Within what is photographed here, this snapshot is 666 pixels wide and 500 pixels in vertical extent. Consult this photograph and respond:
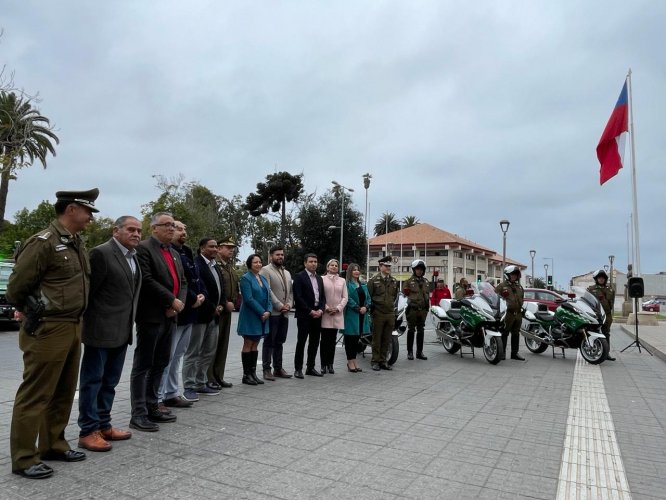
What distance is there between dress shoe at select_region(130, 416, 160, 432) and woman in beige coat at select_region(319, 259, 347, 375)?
3.68m

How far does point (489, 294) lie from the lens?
Answer: 10258 millimetres

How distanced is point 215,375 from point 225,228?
169 feet

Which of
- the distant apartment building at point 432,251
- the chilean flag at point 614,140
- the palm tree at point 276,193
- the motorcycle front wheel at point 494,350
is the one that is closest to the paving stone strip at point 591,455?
the motorcycle front wheel at point 494,350

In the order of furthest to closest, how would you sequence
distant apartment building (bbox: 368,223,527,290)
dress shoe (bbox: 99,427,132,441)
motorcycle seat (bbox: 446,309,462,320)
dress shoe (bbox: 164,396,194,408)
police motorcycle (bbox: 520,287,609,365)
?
1. distant apartment building (bbox: 368,223,527,290)
2. motorcycle seat (bbox: 446,309,462,320)
3. police motorcycle (bbox: 520,287,609,365)
4. dress shoe (bbox: 164,396,194,408)
5. dress shoe (bbox: 99,427,132,441)

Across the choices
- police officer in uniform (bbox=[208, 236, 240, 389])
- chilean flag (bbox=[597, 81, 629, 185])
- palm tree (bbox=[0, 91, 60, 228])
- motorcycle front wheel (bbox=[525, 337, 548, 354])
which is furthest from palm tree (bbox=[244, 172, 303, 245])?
police officer in uniform (bbox=[208, 236, 240, 389])

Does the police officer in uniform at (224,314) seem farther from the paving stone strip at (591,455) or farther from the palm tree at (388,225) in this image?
the palm tree at (388,225)

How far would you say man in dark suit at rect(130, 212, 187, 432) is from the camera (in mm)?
4832

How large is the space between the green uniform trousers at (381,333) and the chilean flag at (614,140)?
10690 mm

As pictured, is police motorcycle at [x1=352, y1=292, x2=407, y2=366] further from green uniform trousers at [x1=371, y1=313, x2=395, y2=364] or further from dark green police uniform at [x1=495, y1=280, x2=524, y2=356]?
dark green police uniform at [x1=495, y1=280, x2=524, y2=356]

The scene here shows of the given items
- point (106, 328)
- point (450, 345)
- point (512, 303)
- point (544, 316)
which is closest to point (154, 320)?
point (106, 328)

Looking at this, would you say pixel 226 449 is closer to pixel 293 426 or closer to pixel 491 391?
pixel 293 426

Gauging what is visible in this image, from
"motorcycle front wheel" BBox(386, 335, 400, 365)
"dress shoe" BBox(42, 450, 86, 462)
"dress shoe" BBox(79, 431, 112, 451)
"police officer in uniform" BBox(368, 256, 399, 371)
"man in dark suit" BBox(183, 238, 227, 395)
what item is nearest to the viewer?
"dress shoe" BBox(42, 450, 86, 462)

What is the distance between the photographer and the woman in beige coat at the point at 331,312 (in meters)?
8.16

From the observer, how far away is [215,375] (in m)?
6.89
